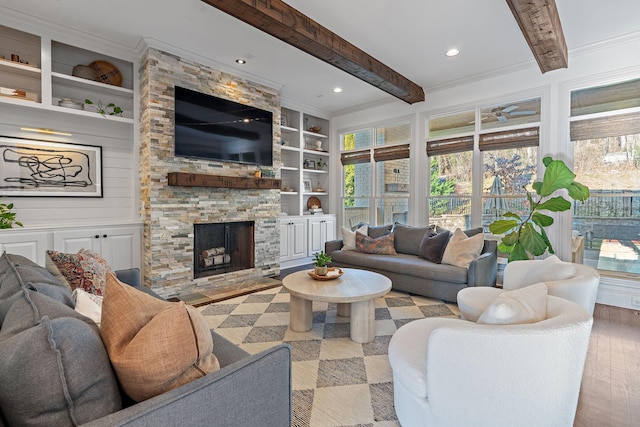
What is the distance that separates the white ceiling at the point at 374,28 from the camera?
9.55ft

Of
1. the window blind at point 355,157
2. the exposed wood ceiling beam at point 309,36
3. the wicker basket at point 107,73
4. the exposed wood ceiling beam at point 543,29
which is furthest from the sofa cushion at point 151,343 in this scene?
the window blind at point 355,157

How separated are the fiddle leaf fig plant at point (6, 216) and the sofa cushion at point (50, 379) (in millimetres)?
3117

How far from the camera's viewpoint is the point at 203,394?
0.88 m

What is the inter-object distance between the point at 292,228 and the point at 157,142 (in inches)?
103

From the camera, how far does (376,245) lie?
4508 millimetres

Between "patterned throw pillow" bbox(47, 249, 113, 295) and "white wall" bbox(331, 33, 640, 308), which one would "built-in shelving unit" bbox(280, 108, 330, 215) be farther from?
"patterned throw pillow" bbox(47, 249, 113, 295)

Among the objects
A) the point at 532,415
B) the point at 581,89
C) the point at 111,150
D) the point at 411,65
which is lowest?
the point at 532,415

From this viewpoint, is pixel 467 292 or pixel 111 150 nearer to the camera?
pixel 467 292

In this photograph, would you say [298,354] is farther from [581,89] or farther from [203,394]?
[581,89]

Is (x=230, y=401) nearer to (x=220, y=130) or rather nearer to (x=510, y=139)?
(x=220, y=130)

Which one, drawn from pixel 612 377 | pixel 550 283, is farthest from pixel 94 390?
pixel 612 377

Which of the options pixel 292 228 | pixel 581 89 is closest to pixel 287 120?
pixel 292 228

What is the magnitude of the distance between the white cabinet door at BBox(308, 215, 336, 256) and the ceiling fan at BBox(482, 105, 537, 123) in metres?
3.18

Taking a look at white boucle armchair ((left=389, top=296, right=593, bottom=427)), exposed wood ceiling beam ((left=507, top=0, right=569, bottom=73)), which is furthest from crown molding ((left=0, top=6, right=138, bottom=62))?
white boucle armchair ((left=389, top=296, right=593, bottom=427))
